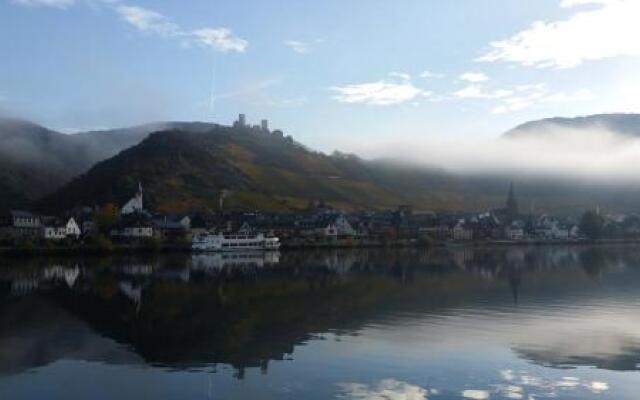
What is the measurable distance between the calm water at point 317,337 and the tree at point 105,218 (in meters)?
35.4

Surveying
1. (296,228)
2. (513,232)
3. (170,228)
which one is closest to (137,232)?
(170,228)

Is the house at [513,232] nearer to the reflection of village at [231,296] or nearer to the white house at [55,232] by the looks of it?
the reflection of village at [231,296]

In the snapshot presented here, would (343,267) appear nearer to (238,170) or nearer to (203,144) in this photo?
(238,170)

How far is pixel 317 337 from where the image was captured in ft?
63.7

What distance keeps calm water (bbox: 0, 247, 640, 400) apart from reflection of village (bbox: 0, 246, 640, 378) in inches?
3.7

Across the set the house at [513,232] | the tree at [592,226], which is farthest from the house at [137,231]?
the tree at [592,226]

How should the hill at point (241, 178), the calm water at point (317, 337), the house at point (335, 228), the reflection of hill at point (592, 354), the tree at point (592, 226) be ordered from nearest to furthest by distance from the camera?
the calm water at point (317, 337) → the reflection of hill at point (592, 354) → the house at point (335, 228) → the tree at point (592, 226) → the hill at point (241, 178)

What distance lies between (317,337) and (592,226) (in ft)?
281

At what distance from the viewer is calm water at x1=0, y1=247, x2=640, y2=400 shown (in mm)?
14203

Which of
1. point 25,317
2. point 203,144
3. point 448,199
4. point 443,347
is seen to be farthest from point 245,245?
point 448,199

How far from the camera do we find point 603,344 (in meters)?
18.8

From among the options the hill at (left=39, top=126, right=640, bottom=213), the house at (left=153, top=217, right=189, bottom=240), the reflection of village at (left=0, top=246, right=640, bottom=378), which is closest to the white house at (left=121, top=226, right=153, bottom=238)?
the house at (left=153, top=217, right=189, bottom=240)

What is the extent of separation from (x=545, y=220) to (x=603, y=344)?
95.2 meters

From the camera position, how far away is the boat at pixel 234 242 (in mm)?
65875
